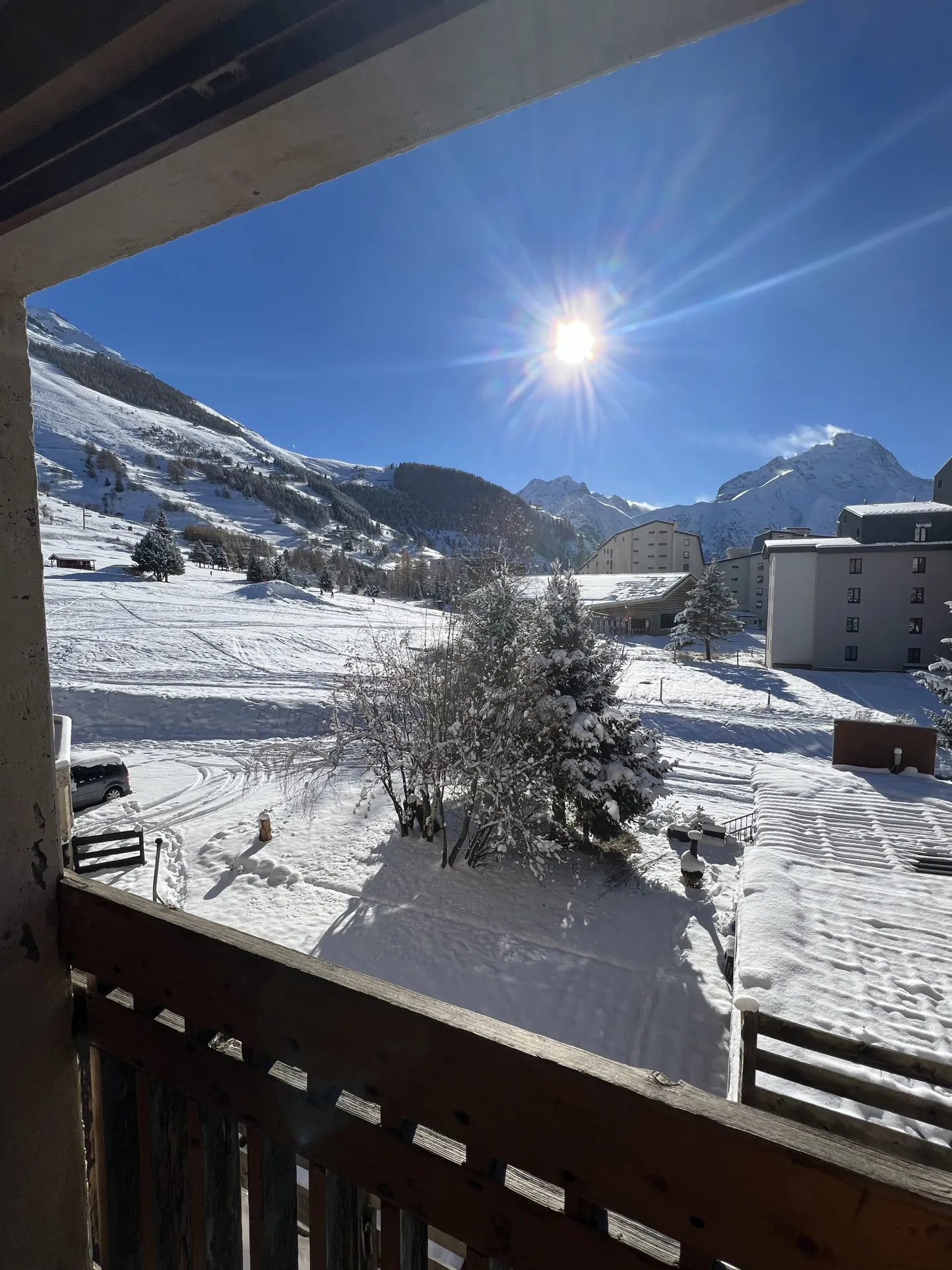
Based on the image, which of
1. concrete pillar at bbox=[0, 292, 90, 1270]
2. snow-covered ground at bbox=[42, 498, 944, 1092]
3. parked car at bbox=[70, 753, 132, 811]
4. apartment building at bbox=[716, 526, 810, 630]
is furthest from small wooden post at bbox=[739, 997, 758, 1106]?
apartment building at bbox=[716, 526, 810, 630]

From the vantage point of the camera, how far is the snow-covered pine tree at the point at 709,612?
108 ft

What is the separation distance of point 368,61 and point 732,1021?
7.34 meters

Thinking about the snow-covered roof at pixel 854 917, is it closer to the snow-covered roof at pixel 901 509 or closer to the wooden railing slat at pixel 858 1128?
the wooden railing slat at pixel 858 1128

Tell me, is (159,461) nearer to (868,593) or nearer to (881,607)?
(868,593)

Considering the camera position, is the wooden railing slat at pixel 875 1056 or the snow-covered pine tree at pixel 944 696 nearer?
the wooden railing slat at pixel 875 1056

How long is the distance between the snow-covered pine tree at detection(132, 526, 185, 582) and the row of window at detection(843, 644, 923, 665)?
4598 cm

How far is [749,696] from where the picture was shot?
2314 cm

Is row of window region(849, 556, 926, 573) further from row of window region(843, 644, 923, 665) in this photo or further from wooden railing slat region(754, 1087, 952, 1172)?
wooden railing slat region(754, 1087, 952, 1172)

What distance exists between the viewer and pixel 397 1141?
1044 mm

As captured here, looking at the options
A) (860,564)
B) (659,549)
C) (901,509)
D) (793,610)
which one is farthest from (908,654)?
(659,549)

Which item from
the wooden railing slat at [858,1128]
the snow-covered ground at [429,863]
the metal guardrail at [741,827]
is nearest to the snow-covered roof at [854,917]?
the wooden railing slat at [858,1128]

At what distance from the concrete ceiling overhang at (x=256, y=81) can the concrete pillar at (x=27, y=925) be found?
615 millimetres

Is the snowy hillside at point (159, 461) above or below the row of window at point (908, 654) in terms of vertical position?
above

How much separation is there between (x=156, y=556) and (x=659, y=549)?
4758 cm
